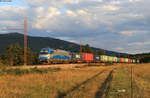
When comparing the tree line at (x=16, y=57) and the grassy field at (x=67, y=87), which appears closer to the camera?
the grassy field at (x=67, y=87)

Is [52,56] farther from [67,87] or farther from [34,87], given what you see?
[34,87]

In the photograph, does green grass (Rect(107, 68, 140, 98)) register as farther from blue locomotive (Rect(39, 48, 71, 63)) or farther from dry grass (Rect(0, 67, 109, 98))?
blue locomotive (Rect(39, 48, 71, 63))

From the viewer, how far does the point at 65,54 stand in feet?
204

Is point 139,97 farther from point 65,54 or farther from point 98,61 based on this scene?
point 98,61

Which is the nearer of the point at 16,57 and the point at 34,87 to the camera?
the point at 34,87

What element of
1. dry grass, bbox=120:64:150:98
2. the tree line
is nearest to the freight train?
the tree line

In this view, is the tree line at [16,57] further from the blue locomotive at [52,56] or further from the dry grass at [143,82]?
the dry grass at [143,82]

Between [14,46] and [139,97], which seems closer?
[139,97]

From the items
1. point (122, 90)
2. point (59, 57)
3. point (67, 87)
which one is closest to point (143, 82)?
point (122, 90)

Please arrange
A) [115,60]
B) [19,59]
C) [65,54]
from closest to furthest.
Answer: [65,54] < [19,59] < [115,60]

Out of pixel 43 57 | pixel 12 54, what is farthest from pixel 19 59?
pixel 43 57

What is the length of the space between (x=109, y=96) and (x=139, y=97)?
4.83ft

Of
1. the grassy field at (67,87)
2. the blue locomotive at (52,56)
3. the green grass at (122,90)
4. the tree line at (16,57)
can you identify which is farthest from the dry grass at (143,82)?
the tree line at (16,57)

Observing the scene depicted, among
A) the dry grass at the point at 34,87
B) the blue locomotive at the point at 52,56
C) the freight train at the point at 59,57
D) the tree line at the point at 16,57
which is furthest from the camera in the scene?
the tree line at the point at 16,57
